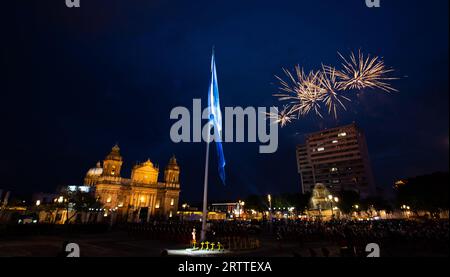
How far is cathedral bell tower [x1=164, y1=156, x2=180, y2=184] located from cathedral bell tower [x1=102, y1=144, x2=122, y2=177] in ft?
57.9

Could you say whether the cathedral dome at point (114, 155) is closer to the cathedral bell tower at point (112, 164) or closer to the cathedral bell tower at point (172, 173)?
the cathedral bell tower at point (112, 164)

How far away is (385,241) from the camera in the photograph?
19406 millimetres

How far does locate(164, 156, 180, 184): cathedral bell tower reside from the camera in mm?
90100

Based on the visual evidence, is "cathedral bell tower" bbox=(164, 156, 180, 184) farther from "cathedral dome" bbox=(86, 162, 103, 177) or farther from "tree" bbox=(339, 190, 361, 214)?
"tree" bbox=(339, 190, 361, 214)

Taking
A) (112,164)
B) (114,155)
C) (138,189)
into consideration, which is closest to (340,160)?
(138,189)

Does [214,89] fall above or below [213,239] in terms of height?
above

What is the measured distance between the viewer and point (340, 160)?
12950cm

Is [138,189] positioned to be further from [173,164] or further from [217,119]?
[217,119]

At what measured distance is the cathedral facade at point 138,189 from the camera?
73.8 meters

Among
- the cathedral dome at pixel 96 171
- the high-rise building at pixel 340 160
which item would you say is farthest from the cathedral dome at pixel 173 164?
the high-rise building at pixel 340 160
